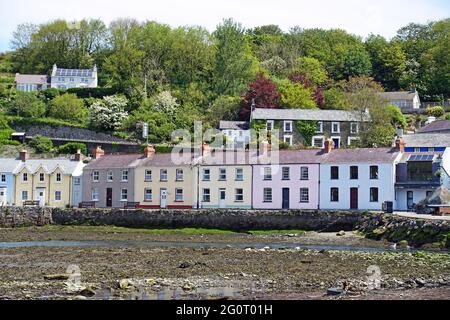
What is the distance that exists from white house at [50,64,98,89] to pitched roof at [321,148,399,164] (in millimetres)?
52700

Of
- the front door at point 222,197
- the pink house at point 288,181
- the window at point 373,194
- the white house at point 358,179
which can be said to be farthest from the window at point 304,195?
the front door at point 222,197

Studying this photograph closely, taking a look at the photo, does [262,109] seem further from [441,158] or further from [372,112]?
[441,158]

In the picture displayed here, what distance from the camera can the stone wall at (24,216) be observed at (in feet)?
→ 191

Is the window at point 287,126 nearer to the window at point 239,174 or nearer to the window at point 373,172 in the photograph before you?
the window at point 239,174

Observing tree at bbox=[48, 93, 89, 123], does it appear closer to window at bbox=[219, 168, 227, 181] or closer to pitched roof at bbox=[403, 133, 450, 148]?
window at bbox=[219, 168, 227, 181]

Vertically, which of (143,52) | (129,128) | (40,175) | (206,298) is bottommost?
(206,298)

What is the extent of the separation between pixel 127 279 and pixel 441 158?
32353mm

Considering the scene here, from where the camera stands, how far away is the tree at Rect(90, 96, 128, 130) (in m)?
82.3

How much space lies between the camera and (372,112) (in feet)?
252

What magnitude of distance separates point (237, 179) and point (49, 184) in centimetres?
1717

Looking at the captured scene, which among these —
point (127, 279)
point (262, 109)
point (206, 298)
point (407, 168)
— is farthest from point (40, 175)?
point (206, 298)

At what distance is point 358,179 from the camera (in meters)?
54.1

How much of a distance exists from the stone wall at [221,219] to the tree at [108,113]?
84.3 ft
